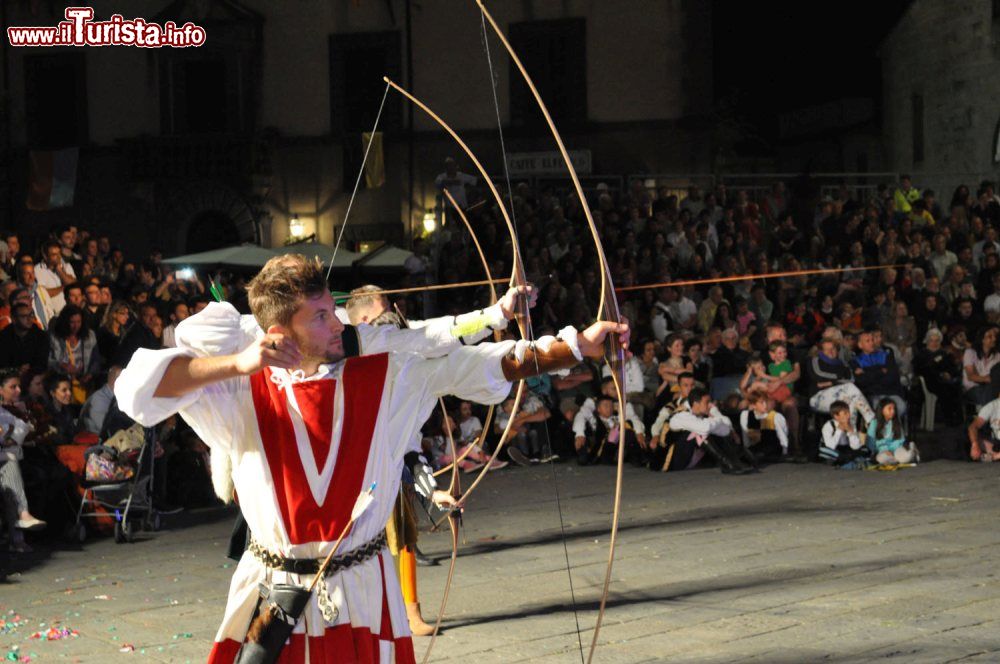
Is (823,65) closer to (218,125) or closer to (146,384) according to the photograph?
(218,125)

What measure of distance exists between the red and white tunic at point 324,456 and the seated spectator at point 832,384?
10021 millimetres

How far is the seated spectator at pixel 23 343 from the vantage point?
11531 millimetres

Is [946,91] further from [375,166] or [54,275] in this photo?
[54,275]

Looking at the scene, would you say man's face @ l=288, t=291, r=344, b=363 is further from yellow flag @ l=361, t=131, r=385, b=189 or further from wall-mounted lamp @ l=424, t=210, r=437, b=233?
yellow flag @ l=361, t=131, r=385, b=189

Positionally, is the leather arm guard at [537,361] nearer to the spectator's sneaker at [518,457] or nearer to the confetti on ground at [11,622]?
the confetti on ground at [11,622]

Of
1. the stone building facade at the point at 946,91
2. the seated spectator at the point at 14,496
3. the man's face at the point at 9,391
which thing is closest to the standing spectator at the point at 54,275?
the man's face at the point at 9,391

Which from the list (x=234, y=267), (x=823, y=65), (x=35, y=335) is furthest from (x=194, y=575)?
(x=823, y=65)

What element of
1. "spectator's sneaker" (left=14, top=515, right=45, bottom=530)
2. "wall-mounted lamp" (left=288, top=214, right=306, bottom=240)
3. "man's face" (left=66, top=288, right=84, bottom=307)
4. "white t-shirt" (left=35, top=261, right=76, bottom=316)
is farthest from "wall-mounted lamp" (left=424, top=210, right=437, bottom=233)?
"spectator's sneaker" (left=14, top=515, right=45, bottom=530)

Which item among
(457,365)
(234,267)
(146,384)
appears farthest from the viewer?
(234,267)

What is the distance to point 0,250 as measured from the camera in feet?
49.8

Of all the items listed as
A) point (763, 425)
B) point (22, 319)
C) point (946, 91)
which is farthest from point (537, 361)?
point (946, 91)

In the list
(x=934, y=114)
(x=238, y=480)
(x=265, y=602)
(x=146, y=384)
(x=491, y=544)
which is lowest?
(x=491, y=544)

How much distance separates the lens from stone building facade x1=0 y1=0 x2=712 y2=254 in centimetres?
2695

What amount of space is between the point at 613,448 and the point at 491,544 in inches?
177
